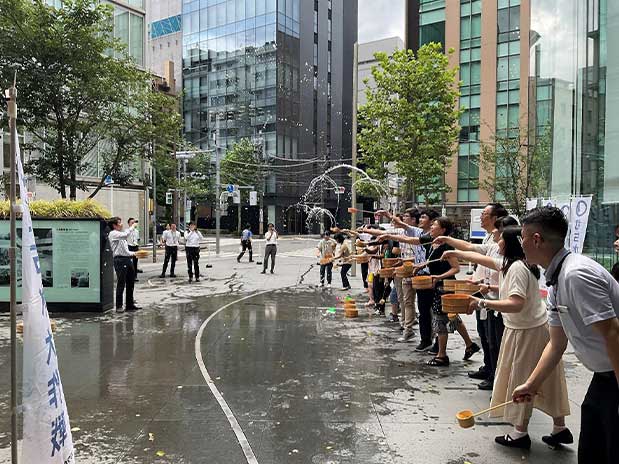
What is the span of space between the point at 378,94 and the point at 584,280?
20.5 meters

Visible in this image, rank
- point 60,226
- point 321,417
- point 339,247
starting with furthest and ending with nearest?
point 339,247 → point 60,226 → point 321,417

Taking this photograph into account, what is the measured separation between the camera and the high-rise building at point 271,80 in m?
57.7

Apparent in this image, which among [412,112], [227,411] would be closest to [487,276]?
[227,411]

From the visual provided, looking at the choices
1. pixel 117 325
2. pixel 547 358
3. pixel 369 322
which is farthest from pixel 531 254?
pixel 117 325

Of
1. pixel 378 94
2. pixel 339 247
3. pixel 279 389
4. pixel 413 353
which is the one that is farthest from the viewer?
pixel 378 94

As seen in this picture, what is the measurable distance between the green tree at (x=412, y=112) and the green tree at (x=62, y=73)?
32.4 ft

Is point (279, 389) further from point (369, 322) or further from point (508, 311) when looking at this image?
point (369, 322)

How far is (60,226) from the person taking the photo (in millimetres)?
10500

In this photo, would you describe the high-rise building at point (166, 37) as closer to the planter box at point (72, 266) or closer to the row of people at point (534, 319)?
the planter box at point (72, 266)

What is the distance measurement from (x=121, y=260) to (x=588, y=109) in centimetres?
935

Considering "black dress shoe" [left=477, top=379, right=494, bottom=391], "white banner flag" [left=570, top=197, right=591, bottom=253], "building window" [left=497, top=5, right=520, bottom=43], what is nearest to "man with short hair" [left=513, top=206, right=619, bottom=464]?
"black dress shoe" [left=477, top=379, right=494, bottom=391]

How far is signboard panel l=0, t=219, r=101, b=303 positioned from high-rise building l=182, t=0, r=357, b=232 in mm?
46393

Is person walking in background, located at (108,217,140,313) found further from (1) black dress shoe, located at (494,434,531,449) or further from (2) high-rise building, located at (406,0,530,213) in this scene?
(2) high-rise building, located at (406,0,530,213)

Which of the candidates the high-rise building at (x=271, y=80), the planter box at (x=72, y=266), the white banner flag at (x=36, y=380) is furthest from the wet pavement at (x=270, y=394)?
the high-rise building at (x=271, y=80)
